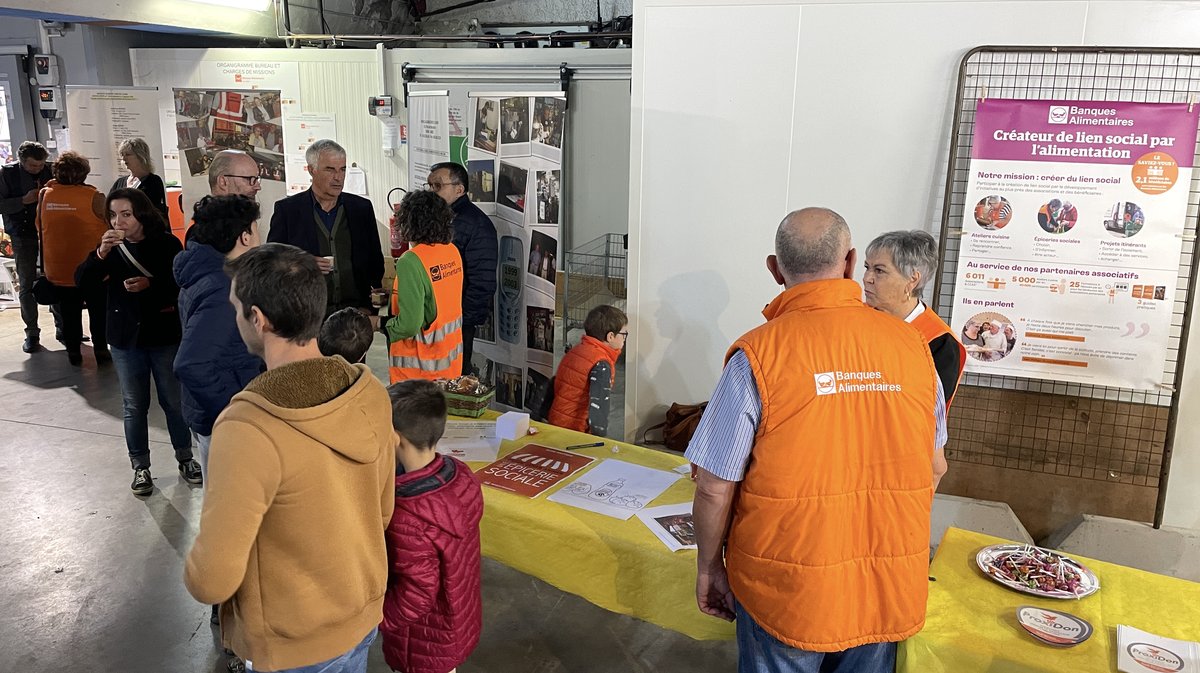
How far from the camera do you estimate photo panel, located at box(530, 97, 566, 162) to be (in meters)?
4.75

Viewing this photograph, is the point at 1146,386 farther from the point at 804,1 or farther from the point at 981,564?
the point at 804,1

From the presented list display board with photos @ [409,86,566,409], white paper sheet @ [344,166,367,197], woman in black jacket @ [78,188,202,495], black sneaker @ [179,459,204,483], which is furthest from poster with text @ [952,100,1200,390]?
white paper sheet @ [344,166,367,197]

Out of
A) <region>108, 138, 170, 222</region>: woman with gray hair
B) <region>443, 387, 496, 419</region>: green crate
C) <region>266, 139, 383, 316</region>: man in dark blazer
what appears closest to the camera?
<region>443, 387, 496, 419</region>: green crate

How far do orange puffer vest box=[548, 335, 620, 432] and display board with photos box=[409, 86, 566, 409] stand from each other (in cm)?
147

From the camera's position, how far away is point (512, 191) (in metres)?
4.99

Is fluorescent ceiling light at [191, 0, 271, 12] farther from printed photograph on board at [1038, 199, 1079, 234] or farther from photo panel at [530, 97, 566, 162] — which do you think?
printed photograph on board at [1038, 199, 1079, 234]

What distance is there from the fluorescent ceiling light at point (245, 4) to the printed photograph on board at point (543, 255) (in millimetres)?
4459

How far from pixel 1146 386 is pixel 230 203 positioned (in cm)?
366

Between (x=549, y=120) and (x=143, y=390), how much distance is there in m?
2.61

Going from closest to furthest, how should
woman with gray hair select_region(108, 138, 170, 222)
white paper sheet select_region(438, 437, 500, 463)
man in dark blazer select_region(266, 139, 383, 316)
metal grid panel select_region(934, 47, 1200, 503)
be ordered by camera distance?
white paper sheet select_region(438, 437, 500, 463), metal grid panel select_region(934, 47, 1200, 503), man in dark blazer select_region(266, 139, 383, 316), woman with gray hair select_region(108, 138, 170, 222)

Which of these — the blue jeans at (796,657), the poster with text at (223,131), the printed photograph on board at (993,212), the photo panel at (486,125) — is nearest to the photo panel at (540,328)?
the photo panel at (486,125)

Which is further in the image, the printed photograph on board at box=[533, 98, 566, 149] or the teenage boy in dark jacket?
the printed photograph on board at box=[533, 98, 566, 149]

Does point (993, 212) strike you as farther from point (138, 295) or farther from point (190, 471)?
point (190, 471)

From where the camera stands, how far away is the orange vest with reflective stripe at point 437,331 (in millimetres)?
3627
